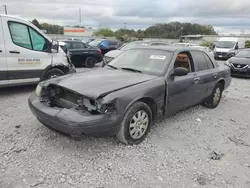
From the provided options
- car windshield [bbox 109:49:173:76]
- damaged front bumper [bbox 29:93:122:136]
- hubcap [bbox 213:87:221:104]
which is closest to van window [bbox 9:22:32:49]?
car windshield [bbox 109:49:173:76]

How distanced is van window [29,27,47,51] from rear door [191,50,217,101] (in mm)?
3912

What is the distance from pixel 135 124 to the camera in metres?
3.48

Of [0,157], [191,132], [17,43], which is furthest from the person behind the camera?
[17,43]

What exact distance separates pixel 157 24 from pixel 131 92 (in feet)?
242

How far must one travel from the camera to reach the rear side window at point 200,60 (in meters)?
4.92

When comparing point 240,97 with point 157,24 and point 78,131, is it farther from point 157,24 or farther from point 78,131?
point 157,24

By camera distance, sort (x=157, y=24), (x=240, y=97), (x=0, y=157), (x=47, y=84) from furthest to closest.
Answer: (x=157, y=24) → (x=240, y=97) → (x=47, y=84) → (x=0, y=157)

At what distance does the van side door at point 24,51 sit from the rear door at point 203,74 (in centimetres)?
390

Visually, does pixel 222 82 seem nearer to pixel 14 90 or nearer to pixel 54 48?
pixel 54 48

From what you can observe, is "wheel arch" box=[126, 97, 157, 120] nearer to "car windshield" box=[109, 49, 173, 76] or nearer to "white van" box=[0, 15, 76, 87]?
"car windshield" box=[109, 49, 173, 76]

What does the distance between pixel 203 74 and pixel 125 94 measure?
2.44 m

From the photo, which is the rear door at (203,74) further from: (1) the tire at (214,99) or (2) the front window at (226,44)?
(2) the front window at (226,44)

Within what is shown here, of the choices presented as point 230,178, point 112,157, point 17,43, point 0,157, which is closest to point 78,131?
point 112,157

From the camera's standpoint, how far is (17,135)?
3.73 m
